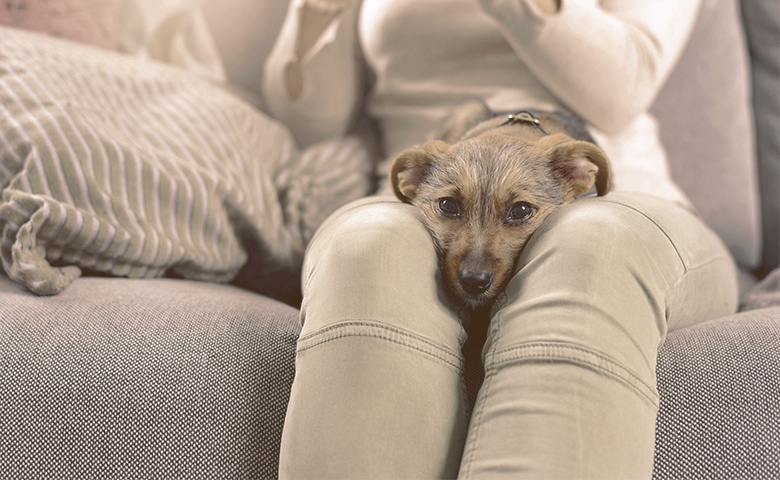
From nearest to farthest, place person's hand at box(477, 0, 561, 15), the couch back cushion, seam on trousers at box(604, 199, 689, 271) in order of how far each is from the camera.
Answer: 1. seam on trousers at box(604, 199, 689, 271)
2. person's hand at box(477, 0, 561, 15)
3. the couch back cushion

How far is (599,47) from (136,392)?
1292 mm

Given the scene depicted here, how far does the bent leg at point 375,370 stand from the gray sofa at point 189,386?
0.38ft

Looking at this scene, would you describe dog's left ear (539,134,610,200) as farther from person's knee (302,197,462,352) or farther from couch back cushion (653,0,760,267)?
couch back cushion (653,0,760,267)

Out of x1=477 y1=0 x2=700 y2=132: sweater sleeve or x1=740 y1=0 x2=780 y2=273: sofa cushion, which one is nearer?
x1=477 y1=0 x2=700 y2=132: sweater sleeve

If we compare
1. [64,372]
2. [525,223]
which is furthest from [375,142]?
[64,372]

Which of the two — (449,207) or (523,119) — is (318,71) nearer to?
(523,119)

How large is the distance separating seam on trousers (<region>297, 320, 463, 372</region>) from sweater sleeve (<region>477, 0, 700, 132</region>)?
942 millimetres

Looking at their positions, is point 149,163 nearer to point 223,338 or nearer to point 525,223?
point 223,338

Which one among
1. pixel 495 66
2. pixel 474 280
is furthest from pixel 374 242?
pixel 495 66

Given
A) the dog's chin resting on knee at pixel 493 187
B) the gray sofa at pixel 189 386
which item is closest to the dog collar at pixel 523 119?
the dog's chin resting on knee at pixel 493 187

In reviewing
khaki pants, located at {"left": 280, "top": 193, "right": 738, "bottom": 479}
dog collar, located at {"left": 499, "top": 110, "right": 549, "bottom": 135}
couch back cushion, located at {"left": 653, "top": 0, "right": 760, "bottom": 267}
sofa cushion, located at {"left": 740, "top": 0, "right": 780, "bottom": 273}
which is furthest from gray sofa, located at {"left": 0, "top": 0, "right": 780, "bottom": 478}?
sofa cushion, located at {"left": 740, "top": 0, "right": 780, "bottom": 273}

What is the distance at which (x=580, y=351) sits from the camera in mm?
837

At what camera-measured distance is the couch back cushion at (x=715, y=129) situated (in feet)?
6.93

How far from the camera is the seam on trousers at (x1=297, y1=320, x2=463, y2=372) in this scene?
0.88m
